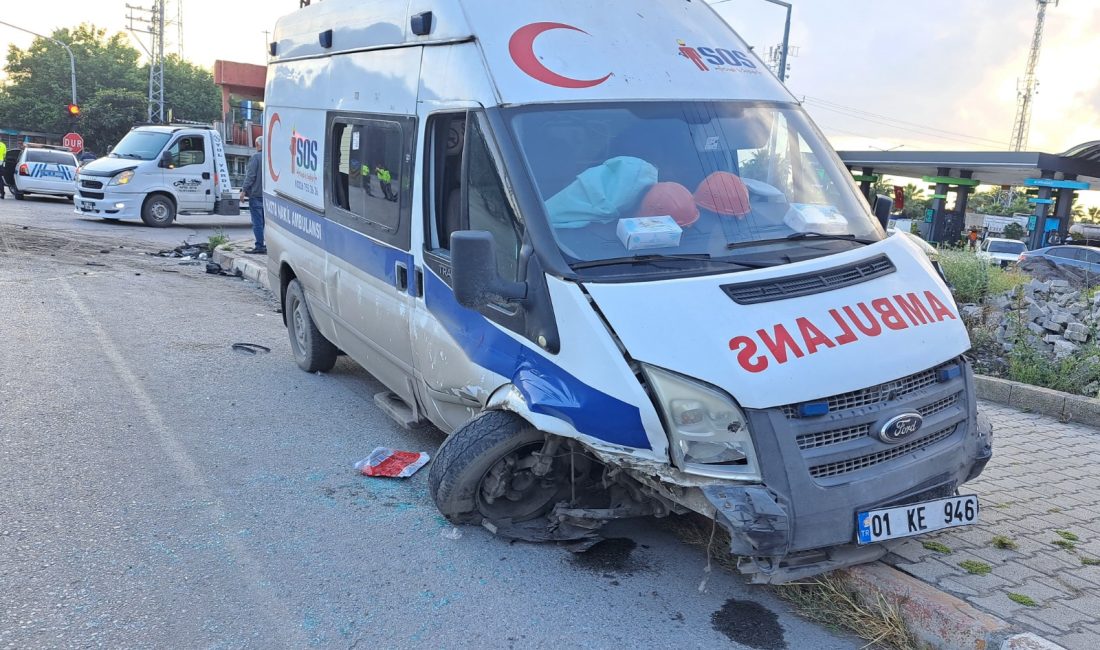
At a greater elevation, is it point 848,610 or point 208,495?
point 848,610

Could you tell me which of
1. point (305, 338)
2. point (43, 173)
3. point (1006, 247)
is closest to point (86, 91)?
point (43, 173)

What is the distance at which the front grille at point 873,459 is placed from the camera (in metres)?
3.38

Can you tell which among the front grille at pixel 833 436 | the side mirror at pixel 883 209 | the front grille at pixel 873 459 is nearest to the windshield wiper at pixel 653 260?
the front grille at pixel 833 436

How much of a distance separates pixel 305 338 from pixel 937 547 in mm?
4984

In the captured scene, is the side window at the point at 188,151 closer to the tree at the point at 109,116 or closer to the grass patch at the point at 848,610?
the grass patch at the point at 848,610

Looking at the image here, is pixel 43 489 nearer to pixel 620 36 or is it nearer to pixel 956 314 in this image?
pixel 620 36

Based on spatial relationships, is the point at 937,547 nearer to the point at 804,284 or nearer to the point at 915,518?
the point at 915,518

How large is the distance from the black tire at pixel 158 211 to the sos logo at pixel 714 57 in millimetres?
15909

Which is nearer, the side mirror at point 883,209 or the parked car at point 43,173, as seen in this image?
the side mirror at point 883,209

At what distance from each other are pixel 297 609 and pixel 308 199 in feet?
12.0

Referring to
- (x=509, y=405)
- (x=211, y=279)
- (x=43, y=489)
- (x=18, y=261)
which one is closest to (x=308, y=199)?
(x=43, y=489)

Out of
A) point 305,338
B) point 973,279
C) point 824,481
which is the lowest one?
point 305,338

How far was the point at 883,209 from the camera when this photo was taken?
4980 millimetres

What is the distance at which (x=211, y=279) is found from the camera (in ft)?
39.5
